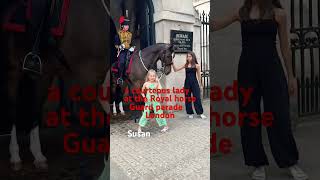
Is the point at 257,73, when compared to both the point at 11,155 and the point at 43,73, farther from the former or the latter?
the point at 11,155

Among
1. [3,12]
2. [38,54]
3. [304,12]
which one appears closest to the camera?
[3,12]

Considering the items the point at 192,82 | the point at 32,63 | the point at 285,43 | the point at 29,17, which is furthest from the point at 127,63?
the point at 285,43

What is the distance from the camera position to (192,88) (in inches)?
117

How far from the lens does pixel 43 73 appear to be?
2.76 meters

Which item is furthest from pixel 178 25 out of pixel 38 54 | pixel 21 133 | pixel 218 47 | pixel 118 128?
pixel 21 133

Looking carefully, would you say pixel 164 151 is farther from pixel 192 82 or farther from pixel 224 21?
pixel 224 21

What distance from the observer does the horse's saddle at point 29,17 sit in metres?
2.56

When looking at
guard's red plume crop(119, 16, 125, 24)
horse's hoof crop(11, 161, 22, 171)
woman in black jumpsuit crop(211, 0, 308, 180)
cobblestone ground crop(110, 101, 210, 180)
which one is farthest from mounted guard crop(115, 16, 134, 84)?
horse's hoof crop(11, 161, 22, 171)

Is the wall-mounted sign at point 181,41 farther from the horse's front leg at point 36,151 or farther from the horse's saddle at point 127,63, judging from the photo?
the horse's front leg at point 36,151

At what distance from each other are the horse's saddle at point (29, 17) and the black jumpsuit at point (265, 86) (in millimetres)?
1801

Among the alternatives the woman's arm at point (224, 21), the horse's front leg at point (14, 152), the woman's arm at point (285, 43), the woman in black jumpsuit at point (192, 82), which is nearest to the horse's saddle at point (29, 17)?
the horse's front leg at point (14, 152)

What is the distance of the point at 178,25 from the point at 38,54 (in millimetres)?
1456

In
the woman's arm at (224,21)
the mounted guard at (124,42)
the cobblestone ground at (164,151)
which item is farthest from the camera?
the mounted guard at (124,42)

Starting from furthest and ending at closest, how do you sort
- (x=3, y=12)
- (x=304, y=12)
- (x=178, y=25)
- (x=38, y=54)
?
(x=304, y=12) → (x=178, y=25) → (x=38, y=54) → (x=3, y=12)
